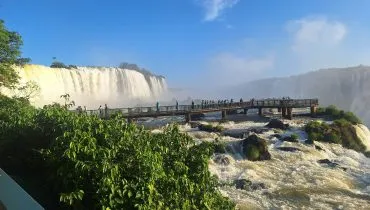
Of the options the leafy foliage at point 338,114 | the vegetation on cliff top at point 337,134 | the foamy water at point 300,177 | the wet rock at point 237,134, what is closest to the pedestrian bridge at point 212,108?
the leafy foliage at point 338,114

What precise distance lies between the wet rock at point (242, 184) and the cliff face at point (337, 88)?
58291 millimetres

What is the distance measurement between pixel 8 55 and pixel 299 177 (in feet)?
78.5

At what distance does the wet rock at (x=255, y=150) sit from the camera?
1239 inches

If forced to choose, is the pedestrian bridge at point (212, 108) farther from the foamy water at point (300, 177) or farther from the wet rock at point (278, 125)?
the wet rock at point (278, 125)

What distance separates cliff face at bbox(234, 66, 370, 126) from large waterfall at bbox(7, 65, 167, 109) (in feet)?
150

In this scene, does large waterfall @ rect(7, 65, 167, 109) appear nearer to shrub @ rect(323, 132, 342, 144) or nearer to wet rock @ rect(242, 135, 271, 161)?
wet rock @ rect(242, 135, 271, 161)

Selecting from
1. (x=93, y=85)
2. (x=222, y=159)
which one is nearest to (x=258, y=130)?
(x=222, y=159)

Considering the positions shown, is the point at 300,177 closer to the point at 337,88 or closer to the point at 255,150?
the point at 255,150

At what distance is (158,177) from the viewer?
8.93 m

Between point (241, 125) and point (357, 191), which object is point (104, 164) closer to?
point (357, 191)

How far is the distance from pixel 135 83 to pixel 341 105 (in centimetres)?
4987

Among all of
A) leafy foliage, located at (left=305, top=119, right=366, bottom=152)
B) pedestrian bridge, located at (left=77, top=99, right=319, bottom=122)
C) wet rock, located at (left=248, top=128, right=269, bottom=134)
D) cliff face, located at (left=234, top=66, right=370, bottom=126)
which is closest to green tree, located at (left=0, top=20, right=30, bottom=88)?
pedestrian bridge, located at (left=77, top=99, right=319, bottom=122)

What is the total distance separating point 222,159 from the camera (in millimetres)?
30000

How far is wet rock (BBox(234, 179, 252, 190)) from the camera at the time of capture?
2488 centimetres
